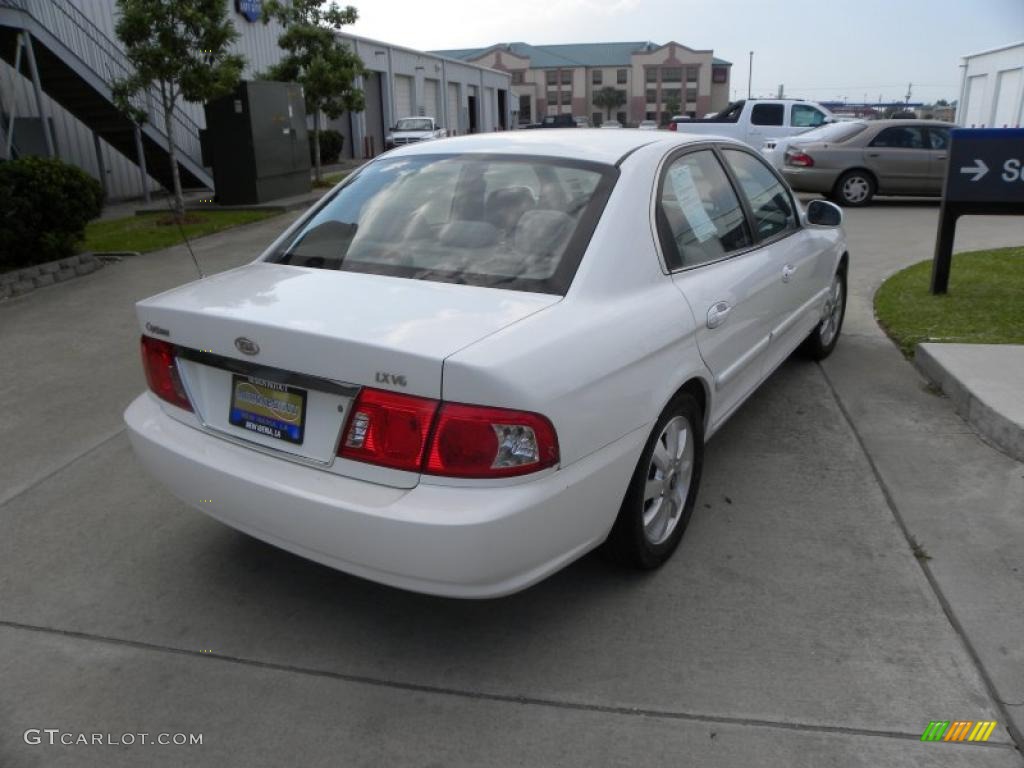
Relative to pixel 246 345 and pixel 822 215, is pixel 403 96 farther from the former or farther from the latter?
pixel 246 345

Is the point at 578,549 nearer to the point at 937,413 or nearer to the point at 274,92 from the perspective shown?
the point at 937,413

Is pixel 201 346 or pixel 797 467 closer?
pixel 201 346

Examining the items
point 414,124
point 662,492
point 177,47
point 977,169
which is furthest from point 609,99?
point 662,492

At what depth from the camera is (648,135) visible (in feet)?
12.3

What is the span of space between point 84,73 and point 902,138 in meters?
13.9

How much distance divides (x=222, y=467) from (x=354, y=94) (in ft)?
61.1

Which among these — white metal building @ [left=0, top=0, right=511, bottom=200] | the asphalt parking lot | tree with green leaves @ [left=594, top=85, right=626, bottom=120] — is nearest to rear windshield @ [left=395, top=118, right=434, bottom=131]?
white metal building @ [left=0, top=0, right=511, bottom=200]

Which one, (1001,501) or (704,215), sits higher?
(704,215)

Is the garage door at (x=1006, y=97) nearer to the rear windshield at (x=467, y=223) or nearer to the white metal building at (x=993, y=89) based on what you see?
the white metal building at (x=993, y=89)

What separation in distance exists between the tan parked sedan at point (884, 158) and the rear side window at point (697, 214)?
11931 millimetres

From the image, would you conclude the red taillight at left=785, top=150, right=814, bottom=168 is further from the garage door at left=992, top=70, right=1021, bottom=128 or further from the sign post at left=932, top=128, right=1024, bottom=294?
the garage door at left=992, top=70, right=1021, bottom=128

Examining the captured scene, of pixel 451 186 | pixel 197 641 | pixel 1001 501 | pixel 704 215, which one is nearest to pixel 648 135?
pixel 704 215

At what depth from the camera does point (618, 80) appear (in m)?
120

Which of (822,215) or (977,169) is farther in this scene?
(977,169)
